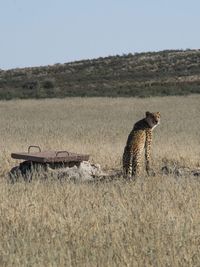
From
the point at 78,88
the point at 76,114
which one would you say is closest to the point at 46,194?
the point at 76,114

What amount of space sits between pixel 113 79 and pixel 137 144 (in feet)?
164

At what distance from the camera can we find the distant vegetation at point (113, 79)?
148 feet

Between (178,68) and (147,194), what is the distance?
57382 mm

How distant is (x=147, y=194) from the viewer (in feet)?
23.6

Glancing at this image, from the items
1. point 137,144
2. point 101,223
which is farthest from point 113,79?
point 101,223

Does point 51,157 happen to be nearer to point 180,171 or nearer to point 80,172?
point 80,172

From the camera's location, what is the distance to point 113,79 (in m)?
59.7

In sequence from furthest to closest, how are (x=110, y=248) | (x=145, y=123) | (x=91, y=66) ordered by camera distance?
(x=91, y=66), (x=145, y=123), (x=110, y=248)

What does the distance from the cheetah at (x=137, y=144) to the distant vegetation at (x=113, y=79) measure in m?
31.0

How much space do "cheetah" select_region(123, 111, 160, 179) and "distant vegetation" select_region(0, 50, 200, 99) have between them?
102 feet

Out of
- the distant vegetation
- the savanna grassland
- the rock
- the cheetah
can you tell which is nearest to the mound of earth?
the cheetah

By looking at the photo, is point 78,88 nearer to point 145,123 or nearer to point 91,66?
point 91,66

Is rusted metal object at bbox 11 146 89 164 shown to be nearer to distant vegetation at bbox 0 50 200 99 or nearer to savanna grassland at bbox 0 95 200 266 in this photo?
savanna grassland at bbox 0 95 200 266

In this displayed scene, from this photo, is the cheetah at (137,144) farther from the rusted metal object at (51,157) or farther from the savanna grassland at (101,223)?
the savanna grassland at (101,223)
